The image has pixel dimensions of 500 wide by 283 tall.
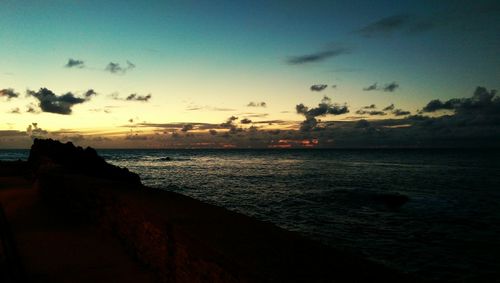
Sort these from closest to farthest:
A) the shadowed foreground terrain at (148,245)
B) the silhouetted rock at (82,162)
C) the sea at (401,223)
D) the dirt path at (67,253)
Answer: the shadowed foreground terrain at (148,245) → the dirt path at (67,253) → the sea at (401,223) → the silhouetted rock at (82,162)

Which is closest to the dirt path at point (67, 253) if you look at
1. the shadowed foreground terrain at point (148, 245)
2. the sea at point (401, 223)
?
the shadowed foreground terrain at point (148, 245)

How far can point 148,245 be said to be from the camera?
624 cm

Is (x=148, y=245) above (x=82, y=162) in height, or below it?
below

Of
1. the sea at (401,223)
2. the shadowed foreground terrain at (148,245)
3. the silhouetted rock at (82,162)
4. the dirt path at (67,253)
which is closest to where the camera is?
the shadowed foreground terrain at (148,245)

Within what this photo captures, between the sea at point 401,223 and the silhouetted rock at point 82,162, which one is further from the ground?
the silhouetted rock at point 82,162

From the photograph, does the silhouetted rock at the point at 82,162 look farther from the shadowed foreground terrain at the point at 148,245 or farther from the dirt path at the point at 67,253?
the dirt path at the point at 67,253

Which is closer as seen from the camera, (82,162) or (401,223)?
(401,223)

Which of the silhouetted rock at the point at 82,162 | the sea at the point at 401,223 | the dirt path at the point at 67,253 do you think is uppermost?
the silhouetted rock at the point at 82,162

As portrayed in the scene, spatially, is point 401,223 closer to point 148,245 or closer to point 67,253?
point 148,245

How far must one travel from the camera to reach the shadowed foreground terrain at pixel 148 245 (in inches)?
154

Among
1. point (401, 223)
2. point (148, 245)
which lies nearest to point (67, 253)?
point (148, 245)

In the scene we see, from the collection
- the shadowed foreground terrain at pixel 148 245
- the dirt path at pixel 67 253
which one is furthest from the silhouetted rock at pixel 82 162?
the dirt path at pixel 67 253

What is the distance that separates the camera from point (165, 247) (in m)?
5.55

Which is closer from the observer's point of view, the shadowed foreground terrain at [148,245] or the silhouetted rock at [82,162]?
the shadowed foreground terrain at [148,245]
